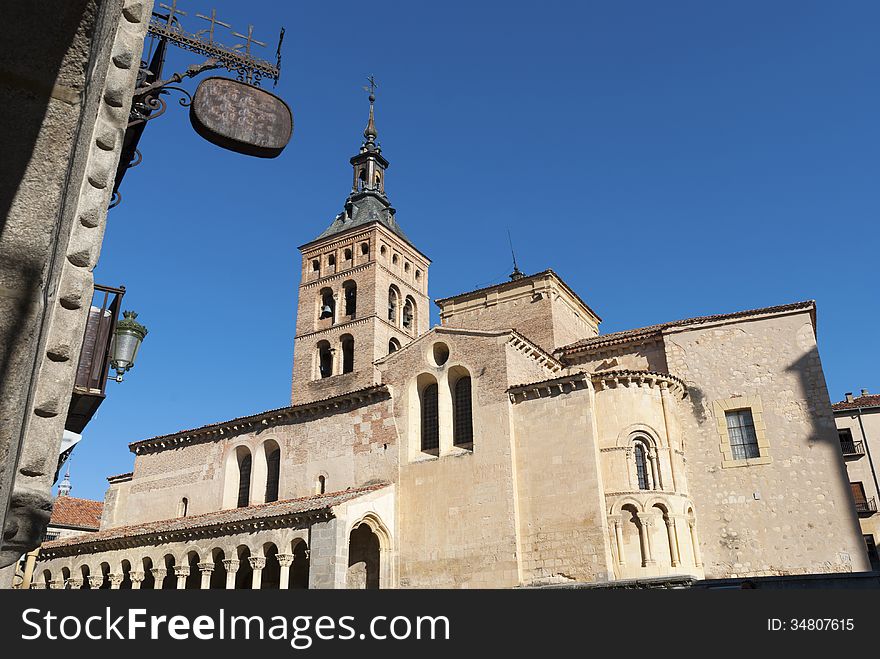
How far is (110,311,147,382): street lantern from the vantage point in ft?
30.3

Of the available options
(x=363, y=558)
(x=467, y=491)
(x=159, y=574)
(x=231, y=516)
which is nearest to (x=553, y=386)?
(x=467, y=491)

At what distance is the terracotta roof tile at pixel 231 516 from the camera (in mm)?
21109

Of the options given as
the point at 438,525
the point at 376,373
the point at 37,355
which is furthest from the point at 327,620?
the point at 376,373

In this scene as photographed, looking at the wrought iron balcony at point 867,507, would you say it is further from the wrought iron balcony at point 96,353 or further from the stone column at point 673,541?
the wrought iron balcony at point 96,353

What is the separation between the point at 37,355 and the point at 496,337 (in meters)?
20.3

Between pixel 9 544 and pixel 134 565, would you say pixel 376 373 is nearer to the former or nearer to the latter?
pixel 134 565

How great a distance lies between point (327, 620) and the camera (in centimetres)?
445

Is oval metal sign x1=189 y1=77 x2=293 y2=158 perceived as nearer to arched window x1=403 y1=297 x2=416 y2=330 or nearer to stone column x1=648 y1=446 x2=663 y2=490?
stone column x1=648 y1=446 x2=663 y2=490

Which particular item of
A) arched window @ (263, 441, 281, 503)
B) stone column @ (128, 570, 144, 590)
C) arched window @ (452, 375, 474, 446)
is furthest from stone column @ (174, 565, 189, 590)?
arched window @ (452, 375, 474, 446)

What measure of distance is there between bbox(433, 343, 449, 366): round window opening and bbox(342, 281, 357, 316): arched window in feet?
51.1

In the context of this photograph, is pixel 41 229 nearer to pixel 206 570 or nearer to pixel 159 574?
pixel 206 570

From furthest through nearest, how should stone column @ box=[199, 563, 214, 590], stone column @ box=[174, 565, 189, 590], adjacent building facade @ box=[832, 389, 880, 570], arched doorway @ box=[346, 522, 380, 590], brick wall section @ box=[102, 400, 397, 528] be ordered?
adjacent building facade @ box=[832, 389, 880, 570], brick wall section @ box=[102, 400, 397, 528], stone column @ box=[174, 565, 189, 590], stone column @ box=[199, 563, 214, 590], arched doorway @ box=[346, 522, 380, 590]

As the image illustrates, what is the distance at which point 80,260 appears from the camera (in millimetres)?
2973

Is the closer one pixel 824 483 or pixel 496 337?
pixel 824 483
